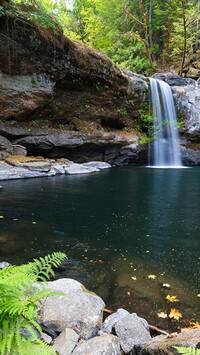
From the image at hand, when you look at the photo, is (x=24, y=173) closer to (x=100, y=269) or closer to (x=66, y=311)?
(x=100, y=269)

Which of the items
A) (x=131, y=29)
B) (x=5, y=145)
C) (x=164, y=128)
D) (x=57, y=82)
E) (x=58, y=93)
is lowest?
(x=5, y=145)

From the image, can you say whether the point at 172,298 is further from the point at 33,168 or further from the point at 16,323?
the point at 33,168

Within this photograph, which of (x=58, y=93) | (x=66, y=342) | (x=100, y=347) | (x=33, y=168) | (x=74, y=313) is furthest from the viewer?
(x=58, y=93)

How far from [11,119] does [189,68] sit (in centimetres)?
1966

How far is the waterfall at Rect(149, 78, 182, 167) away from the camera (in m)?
19.7

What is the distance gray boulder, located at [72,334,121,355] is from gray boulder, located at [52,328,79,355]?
0.19ft

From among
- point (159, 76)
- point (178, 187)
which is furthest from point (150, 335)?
point (159, 76)

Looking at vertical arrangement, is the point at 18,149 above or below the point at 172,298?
above

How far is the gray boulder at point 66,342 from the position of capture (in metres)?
1.72

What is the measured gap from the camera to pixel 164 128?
19.8m

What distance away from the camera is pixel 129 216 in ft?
19.2

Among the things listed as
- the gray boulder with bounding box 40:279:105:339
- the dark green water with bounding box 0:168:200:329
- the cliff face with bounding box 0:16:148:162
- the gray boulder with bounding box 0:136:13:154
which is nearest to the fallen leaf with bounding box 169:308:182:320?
the dark green water with bounding box 0:168:200:329

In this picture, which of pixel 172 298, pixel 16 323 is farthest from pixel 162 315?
pixel 16 323

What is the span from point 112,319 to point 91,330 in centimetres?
31
